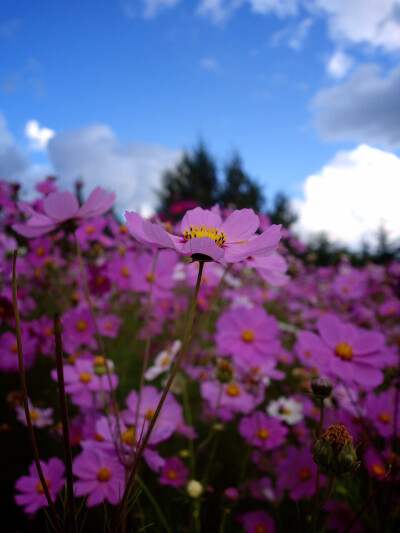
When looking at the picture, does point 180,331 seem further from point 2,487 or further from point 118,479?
point 118,479

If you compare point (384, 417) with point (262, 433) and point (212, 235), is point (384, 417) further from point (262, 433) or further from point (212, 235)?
point (212, 235)

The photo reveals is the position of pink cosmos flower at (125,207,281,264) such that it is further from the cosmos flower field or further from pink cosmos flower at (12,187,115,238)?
pink cosmos flower at (12,187,115,238)

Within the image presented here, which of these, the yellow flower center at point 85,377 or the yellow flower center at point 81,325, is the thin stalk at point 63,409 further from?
the yellow flower center at point 81,325

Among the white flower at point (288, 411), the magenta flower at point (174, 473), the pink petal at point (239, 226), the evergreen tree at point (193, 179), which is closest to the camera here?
the pink petal at point (239, 226)

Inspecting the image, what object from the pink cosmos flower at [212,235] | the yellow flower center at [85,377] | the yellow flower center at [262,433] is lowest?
the yellow flower center at [262,433]

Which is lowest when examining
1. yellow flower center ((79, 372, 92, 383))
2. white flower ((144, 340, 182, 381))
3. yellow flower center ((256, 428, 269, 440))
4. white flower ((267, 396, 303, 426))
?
yellow flower center ((256, 428, 269, 440))

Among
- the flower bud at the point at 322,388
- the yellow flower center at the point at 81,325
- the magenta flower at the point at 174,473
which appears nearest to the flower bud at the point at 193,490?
the magenta flower at the point at 174,473

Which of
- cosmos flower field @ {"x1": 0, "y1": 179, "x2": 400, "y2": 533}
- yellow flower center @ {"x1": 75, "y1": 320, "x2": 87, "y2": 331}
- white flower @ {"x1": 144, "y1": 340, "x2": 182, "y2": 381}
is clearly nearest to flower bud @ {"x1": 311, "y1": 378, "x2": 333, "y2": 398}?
cosmos flower field @ {"x1": 0, "y1": 179, "x2": 400, "y2": 533}
